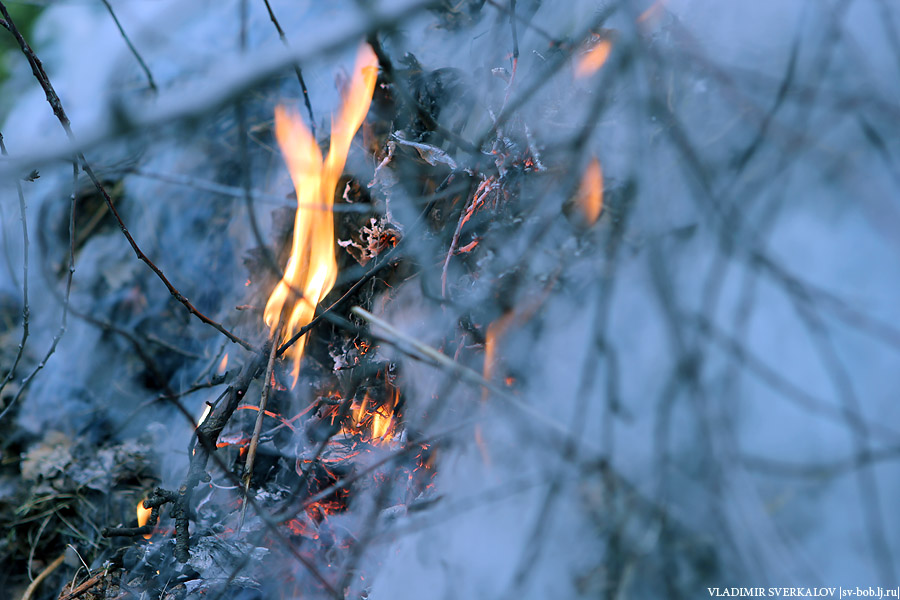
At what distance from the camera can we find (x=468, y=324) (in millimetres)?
1331

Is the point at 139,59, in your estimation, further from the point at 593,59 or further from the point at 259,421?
the point at 593,59

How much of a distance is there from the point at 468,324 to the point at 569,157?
50 centimetres

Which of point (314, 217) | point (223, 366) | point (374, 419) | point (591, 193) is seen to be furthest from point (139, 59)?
point (591, 193)

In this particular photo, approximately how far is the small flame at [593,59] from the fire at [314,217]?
67cm

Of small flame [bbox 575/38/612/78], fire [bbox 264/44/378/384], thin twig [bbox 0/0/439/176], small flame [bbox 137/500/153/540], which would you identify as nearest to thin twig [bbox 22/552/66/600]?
small flame [bbox 137/500/153/540]

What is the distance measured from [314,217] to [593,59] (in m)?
0.94

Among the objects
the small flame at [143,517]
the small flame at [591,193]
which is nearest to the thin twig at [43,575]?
the small flame at [143,517]

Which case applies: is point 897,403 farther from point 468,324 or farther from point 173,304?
point 173,304

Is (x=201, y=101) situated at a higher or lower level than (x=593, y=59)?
lower

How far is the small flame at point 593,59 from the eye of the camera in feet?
4.21

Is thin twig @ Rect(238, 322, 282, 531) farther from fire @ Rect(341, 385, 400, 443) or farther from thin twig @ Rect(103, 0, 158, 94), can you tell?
thin twig @ Rect(103, 0, 158, 94)

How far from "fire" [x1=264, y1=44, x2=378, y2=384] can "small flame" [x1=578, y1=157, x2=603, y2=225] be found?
0.79 m

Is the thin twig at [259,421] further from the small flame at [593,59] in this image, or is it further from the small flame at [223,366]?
the small flame at [593,59]

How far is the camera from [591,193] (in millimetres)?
1211
